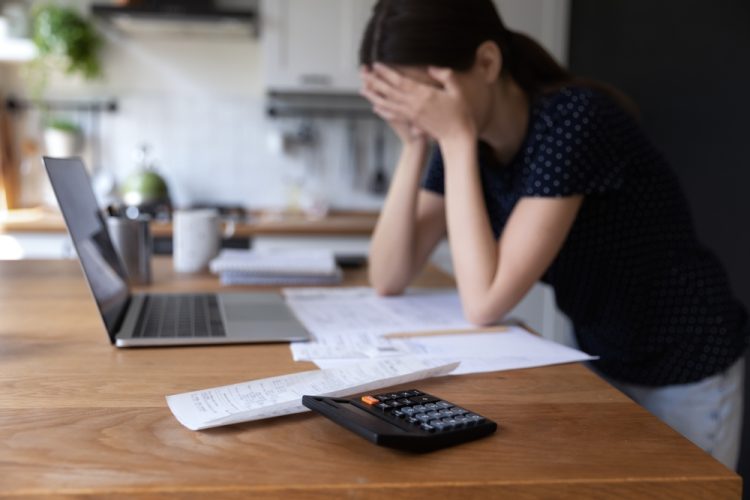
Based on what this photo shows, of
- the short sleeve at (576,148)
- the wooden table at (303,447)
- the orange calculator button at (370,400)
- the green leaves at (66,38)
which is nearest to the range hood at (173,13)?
the green leaves at (66,38)

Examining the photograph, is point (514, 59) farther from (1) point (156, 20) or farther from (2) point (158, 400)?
(1) point (156, 20)

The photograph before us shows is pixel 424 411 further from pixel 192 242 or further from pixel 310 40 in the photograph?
pixel 310 40

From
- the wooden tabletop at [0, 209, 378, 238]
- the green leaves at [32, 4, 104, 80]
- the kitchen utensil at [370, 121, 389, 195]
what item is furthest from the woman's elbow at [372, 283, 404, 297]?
the green leaves at [32, 4, 104, 80]

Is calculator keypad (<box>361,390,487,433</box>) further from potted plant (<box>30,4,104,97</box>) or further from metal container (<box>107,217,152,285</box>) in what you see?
potted plant (<box>30,4,104,97</box>)

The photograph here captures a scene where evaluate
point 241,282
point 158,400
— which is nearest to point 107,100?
point 241,282

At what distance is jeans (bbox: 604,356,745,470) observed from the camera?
118cm

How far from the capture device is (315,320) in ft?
3.43

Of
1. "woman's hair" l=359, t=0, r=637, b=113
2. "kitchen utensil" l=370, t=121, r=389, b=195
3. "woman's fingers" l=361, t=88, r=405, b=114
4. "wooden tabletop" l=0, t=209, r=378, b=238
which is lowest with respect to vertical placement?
"wooden tabletop" l=0, t=209, r=378, b=238

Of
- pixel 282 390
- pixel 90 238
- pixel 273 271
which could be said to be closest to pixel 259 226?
pixel 273 271

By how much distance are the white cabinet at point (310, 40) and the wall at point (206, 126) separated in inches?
15.8

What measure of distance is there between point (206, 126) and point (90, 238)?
227cm

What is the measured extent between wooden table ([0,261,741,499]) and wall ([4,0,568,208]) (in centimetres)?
248

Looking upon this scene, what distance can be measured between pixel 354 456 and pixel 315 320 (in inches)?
20.1

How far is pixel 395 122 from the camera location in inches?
52.6
